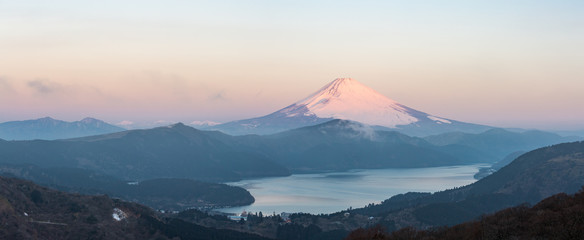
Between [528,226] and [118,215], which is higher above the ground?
[528,226]

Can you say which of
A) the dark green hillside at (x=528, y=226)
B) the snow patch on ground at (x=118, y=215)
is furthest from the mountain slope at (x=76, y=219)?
the dark green hillside at (x=528, y=226)

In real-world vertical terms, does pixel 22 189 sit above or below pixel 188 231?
Answer: above

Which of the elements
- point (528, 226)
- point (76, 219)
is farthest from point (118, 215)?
point (528, 226)

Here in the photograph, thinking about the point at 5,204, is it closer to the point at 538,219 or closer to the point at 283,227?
the point at 283,227

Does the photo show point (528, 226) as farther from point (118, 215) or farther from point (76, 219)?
point (118, 215)

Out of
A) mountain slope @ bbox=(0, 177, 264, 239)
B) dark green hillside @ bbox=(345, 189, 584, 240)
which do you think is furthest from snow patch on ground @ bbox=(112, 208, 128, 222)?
dark green hillside @ bbox=(345, 189, 584, 240)

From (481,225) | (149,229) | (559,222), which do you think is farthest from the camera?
(149,229)

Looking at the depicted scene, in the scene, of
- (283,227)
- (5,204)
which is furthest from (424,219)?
(5,204)

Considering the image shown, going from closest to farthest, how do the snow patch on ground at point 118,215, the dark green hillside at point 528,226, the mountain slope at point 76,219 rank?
the dark green hillside at point 528,226 → the mountain slope at point 76,219 → the snow patch on ground at point 118,215

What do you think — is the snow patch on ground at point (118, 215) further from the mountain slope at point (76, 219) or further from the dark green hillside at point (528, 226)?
the dark green hillside at point (528, 226)

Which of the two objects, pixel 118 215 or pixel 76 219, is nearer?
pixel 76 219

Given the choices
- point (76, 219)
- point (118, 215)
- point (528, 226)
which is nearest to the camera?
point (528, 226)
